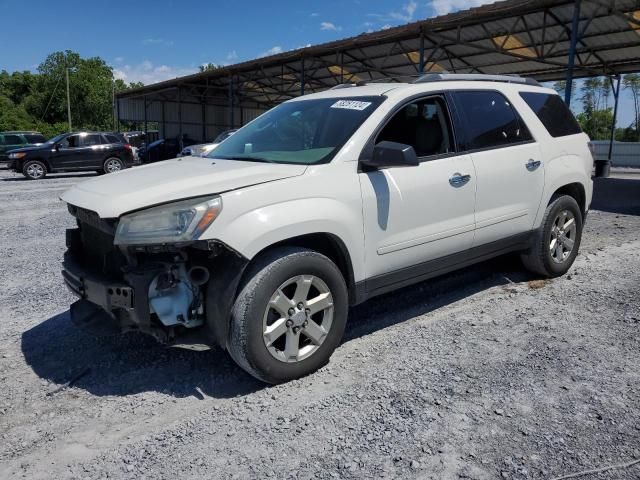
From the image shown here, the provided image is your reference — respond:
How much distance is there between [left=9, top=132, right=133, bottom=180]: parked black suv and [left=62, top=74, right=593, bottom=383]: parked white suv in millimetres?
16960

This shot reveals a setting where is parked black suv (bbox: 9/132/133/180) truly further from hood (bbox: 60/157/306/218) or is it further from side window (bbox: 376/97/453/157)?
side window (bbox: 376/97/453/157)

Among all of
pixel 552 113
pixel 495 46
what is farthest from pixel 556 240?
pixel 495 46

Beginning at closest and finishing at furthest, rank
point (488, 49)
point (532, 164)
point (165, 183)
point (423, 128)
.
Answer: point (165, 183) < point (423, 128) < point (532, 164) < point (488, 49)

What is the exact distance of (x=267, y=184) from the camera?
3.10m

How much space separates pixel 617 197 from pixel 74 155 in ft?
57.9

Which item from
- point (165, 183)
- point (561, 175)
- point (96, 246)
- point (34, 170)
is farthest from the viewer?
point (34, 170)

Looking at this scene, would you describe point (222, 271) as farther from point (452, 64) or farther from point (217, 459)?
point (452, 64)

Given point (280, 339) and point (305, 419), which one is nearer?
point (305, 419)

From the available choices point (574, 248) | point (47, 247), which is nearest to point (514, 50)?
point (574, 248)

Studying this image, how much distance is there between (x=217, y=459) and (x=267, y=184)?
1.51 m

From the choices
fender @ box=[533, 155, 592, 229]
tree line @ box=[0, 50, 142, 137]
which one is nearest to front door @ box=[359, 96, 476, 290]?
fender @ box=[533, 155, 592, 229]

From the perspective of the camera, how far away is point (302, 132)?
396cm

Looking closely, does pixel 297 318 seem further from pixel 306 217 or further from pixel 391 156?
pixel 391 156

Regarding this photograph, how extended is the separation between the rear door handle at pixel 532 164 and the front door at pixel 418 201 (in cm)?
85
